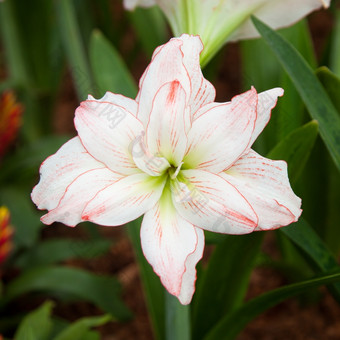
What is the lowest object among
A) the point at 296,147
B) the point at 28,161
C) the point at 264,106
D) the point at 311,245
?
the point at 28,161

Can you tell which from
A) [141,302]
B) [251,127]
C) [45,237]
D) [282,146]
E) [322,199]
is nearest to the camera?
[251,127]

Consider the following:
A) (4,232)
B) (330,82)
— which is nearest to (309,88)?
(330,82)

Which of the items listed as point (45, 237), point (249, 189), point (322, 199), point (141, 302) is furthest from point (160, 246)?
point (45, 237)

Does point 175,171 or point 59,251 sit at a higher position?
point 175,171

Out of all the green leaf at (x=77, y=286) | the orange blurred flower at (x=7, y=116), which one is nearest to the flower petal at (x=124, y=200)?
the green leaf at (x=77, y=286)

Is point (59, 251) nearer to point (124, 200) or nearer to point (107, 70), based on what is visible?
point (107, 70)

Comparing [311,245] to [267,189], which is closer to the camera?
[267,189]

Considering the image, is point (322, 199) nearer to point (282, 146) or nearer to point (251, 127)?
point (282, 146)

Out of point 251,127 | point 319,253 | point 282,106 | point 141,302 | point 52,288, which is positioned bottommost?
point 141,302
